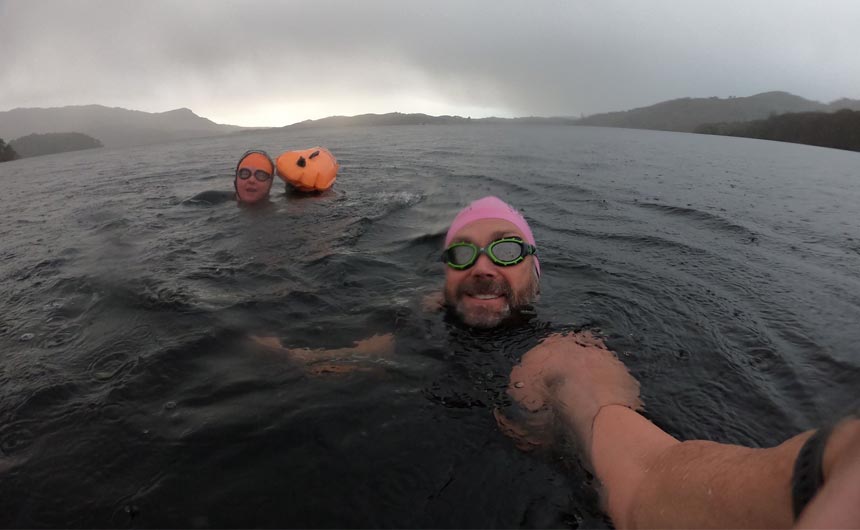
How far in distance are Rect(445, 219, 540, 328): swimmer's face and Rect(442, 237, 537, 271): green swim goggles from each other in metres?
0.05

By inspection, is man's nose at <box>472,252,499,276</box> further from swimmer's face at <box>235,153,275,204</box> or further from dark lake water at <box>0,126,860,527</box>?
swimmer's face at <box>235,153,275,204</box>

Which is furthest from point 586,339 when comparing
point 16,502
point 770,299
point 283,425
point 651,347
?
point 16,502

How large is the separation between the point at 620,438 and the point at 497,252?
2600mm

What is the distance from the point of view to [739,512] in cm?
148

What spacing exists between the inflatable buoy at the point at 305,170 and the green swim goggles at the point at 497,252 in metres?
10.6

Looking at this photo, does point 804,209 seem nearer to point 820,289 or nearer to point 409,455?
point 820,289

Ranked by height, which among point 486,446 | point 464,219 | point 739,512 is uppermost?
point 464,219

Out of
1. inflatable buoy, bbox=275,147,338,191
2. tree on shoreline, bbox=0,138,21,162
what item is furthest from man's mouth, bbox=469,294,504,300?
tree on shoreline, bbox=0,138,21,162

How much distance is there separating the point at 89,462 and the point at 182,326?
2.31 meters

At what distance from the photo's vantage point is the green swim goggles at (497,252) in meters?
4.89

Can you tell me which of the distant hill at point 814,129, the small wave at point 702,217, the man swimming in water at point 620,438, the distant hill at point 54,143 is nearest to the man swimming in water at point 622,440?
the man swimming in water at point 620,438

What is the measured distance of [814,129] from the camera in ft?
260

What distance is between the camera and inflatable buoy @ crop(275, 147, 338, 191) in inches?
561

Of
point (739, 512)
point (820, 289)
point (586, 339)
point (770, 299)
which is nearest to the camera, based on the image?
point (739, 512)
